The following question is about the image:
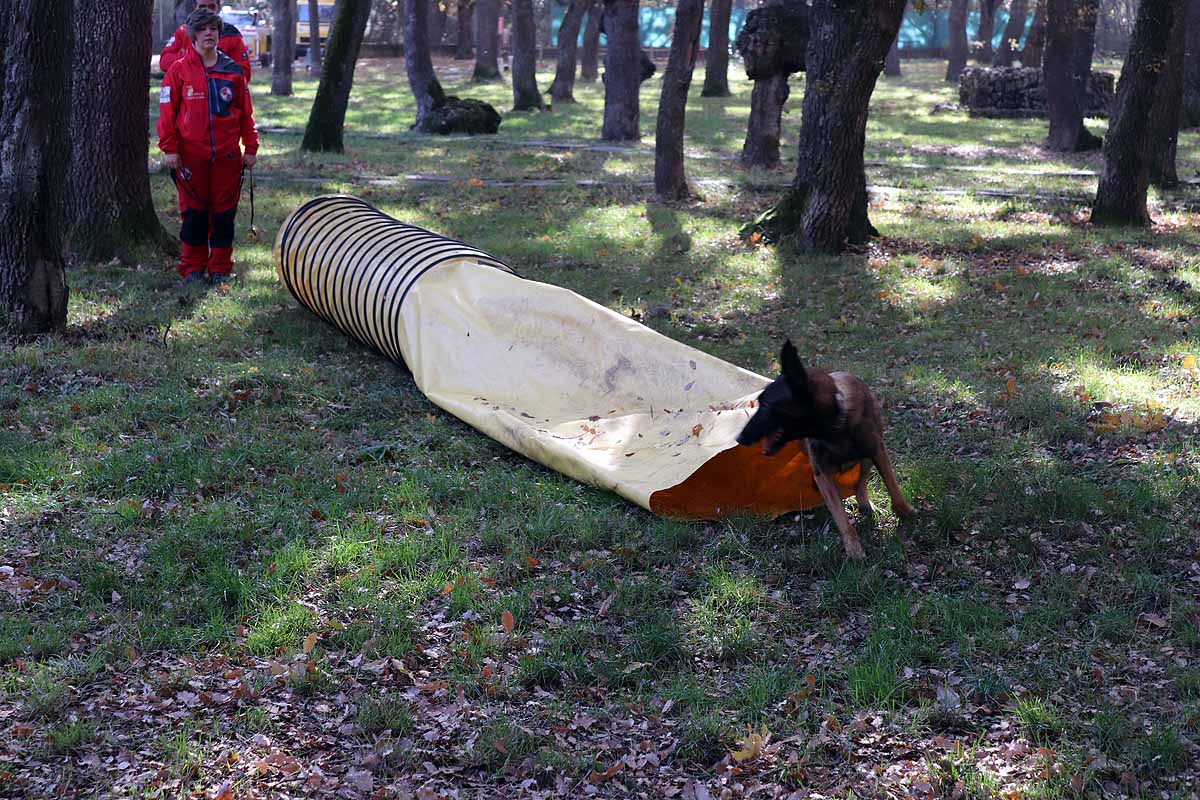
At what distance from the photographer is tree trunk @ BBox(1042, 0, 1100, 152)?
2067 cm

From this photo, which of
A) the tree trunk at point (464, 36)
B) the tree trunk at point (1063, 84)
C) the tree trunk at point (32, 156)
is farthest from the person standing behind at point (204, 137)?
the tree trunk at point (464, 36)

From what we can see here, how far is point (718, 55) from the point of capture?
32.3 m

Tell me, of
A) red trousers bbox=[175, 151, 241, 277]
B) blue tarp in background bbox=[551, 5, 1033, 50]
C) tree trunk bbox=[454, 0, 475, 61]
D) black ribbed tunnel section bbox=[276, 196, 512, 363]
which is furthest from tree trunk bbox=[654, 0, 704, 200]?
blue tarp in background bbox=[551, 5, 1033, 50]

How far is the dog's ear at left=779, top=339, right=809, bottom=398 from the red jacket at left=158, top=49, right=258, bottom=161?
6510mm

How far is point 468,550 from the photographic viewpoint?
5543 millimetres

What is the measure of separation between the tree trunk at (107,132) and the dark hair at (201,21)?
4.63 feet

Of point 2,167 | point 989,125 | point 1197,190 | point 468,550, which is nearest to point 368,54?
point 989,125

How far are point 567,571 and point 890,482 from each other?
5.62 feet

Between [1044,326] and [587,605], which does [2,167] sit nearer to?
[587,605]

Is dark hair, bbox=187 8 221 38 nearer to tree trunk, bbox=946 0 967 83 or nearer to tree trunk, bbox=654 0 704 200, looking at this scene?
tree trunk, bbox=654 0 704 200

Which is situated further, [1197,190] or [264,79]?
[264,79]

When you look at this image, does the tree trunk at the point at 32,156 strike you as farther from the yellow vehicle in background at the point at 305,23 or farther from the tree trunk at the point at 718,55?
the yellow vehicle in background at the point at 305,23

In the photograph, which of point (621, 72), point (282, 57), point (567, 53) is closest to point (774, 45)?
point (621, 72)

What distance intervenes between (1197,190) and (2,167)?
14557mm
